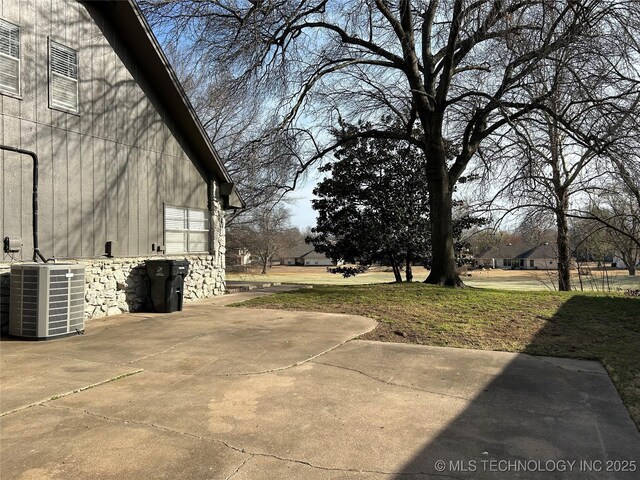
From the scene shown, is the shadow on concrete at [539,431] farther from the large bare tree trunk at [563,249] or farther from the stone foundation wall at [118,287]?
the large bare tree trunk at [563,249]

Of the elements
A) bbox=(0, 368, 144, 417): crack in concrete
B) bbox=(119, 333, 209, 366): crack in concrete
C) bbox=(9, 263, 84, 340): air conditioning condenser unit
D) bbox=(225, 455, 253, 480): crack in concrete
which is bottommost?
bbox=(225, 455, 253, 480): crack in concrete

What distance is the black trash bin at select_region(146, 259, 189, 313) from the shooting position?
9.73 metres

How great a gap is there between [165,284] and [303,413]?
6599 millimetres

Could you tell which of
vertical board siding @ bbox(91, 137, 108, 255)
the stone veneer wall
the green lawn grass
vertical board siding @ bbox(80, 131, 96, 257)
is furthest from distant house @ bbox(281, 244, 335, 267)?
vertical board siding @ bbox(80, 131, 96, 257)

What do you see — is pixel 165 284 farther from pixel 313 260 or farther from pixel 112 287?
pixel 313 260

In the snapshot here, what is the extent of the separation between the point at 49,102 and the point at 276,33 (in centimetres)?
668

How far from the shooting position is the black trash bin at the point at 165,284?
9.73m

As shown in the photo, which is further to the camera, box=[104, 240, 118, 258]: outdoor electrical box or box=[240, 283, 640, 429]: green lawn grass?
box=[104, 240, 118, 258]: outdoor electrical box

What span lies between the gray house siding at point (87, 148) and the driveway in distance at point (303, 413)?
2.57m

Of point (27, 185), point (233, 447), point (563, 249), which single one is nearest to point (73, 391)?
point (233, 447)

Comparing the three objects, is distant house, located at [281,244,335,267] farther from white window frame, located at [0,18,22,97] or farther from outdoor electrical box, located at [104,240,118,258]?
white window frame, located at [0,18,22,97]

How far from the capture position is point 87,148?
28.6 feet

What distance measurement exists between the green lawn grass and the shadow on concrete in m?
0.29

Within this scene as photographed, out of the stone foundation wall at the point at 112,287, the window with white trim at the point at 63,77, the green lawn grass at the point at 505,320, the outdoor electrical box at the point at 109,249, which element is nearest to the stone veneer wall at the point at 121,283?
the stone foundation wall at the point at 112,287
